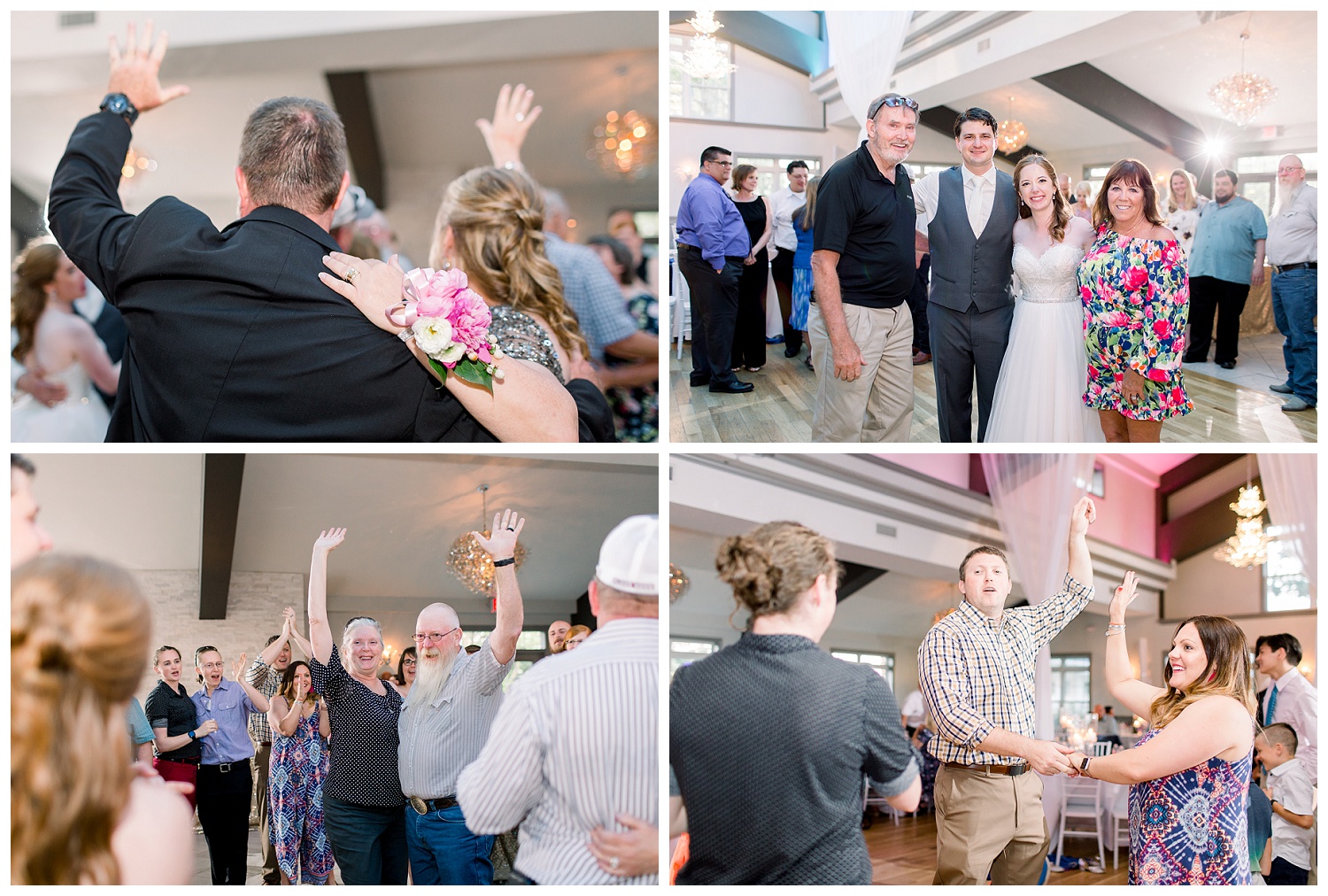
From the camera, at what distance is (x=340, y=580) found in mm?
2094

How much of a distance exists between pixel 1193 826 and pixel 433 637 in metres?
1.97

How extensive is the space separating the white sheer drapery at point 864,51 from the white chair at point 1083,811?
1.77 metres

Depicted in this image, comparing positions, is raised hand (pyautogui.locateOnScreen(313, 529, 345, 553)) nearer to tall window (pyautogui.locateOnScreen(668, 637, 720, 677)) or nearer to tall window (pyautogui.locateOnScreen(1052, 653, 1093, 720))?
tall window (pyautogui.locateOnScreen(668, 637, 720, 677))

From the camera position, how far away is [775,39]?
2191 mm

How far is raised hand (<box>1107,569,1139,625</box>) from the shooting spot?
2.16 metres

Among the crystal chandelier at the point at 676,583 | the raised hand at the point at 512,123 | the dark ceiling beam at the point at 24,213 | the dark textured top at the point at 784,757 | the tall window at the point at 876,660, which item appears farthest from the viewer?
the raised hand at the point at 512,123

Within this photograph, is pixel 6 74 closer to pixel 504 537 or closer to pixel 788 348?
pixel 504 537

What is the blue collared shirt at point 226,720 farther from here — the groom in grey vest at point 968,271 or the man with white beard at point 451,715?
the groom in grey vest at point 968,271

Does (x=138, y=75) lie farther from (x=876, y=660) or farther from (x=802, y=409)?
(x=876, y=660)

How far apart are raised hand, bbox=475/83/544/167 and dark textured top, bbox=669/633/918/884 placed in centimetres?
171

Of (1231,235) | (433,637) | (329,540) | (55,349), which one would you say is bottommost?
(433,637)

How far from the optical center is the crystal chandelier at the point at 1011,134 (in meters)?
2.17

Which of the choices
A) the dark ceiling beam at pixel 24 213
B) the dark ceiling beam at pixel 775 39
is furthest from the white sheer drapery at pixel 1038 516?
the dark ceiling beam at pixel 24 213

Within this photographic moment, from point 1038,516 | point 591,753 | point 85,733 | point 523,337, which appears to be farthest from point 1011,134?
point 85,733
